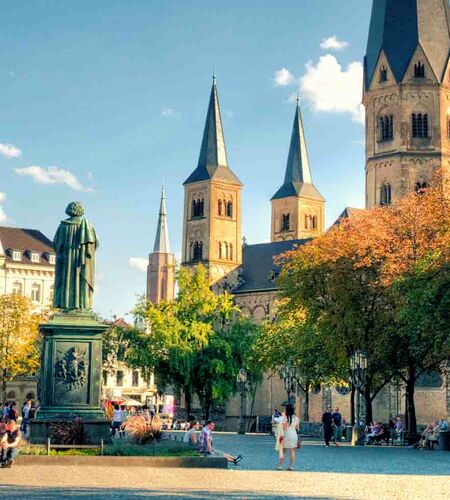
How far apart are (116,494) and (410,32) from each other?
76.6 m

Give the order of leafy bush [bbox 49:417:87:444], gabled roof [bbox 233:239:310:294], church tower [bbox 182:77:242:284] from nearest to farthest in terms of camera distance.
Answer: leafy bush [bbox 49:417:87:444] → gabled roof [bbox 233:239:310:294] → church tower [bbox 182:77:242:284]

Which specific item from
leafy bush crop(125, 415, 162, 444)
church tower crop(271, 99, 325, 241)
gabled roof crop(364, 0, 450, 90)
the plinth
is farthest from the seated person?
church tower crop(271, 99, 325, 241)

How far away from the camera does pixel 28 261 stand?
10350 centimetres

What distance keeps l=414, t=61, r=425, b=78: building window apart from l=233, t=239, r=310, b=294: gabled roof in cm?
2885

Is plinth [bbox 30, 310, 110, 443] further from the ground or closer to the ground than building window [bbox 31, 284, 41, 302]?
closer to the ground

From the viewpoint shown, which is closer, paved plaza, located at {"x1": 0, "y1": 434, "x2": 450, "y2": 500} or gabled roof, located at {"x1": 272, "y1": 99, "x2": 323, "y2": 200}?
paved plaza, located at {"x1": 0, "y1": 434, "x2": 450, "y2": 500}

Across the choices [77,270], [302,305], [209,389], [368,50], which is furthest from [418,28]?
[77,270]

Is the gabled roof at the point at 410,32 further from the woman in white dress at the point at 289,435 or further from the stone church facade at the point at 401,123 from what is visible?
the woman in white dress at the point at 289,435

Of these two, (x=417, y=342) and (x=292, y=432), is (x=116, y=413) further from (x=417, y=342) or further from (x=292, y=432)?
(x=292, y=432)

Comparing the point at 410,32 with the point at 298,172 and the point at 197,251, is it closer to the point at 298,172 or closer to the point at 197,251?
the point at 197,251

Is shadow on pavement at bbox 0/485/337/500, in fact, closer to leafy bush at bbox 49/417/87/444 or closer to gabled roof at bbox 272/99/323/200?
leafy bush at bbox 49/417/87/444

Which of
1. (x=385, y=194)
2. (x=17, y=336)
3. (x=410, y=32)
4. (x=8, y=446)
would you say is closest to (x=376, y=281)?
(x=8, y=446)

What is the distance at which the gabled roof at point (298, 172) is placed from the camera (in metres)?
136

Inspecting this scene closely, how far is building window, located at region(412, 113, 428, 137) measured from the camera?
3460 inches
